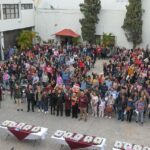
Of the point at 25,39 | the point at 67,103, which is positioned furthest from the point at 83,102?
the point at 25,39

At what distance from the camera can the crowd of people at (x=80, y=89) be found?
15.7m

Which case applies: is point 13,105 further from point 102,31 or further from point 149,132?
point 102,31

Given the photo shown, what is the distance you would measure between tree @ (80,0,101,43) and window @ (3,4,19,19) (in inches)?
249

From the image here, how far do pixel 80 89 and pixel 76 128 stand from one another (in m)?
2.83

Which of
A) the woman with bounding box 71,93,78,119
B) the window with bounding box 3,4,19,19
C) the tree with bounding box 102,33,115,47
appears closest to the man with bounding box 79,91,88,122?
the woman with bounding box 71,93,78,119

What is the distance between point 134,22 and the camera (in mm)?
29906

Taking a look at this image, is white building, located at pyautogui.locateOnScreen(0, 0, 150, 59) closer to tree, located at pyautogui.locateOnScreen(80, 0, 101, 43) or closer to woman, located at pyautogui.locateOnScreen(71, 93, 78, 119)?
tree, located at pyautogui.locateOnScreen(80, 0, 101, 43)

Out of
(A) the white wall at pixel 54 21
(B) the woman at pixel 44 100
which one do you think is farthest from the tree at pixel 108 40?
(B) the woman at pixel 44 100

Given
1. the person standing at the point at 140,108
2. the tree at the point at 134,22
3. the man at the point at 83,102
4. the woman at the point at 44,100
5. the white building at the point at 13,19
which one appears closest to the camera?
the person standing at the point at 140,108

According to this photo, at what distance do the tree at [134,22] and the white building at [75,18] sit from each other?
24.1 inches

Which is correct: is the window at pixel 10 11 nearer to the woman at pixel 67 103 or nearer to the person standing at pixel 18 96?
the person standing at pixel 18 96

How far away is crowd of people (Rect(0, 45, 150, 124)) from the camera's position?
15.7m

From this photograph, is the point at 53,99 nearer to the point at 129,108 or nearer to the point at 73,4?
the point at 129,108

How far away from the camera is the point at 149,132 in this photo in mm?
14602
